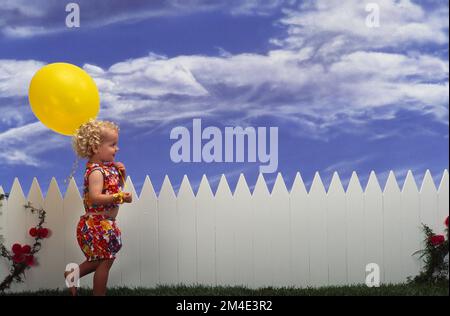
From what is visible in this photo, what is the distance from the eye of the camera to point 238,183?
5.86 meters

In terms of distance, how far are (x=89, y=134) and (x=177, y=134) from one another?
99cm

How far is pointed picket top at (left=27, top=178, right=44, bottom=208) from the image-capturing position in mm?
5945

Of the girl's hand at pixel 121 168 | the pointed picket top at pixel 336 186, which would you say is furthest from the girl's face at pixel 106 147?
the pointed picket top at pixel 336 186

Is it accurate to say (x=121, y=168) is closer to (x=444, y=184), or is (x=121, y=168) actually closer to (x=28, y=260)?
(x=28, y=260)

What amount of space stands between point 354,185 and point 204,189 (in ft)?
4.23

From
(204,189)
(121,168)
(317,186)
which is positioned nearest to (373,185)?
(317,186)

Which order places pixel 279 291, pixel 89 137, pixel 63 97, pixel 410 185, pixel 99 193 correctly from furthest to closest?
1. pixel 410 185
2. pixel 279 291
3. pixel 63 97
4. pixel 89 137
5. pixel 99 193

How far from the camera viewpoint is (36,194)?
5.95m

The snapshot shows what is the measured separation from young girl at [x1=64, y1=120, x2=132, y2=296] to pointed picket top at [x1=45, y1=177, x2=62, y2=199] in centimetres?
84

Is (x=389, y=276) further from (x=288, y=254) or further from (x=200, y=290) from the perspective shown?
(x=200, y=290)

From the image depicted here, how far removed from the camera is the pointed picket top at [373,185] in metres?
5.98

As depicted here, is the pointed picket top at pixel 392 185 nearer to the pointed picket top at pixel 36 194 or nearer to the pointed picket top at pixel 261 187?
the pointed picket top at pixel 261 187

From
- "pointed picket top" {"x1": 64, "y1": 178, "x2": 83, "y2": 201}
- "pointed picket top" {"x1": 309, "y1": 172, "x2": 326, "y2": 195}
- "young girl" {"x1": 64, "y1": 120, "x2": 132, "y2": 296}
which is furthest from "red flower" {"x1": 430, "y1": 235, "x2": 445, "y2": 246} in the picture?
"pointed picket top" {"x1": 64, "y1": 178, "x2": 83, "y2": 201}
